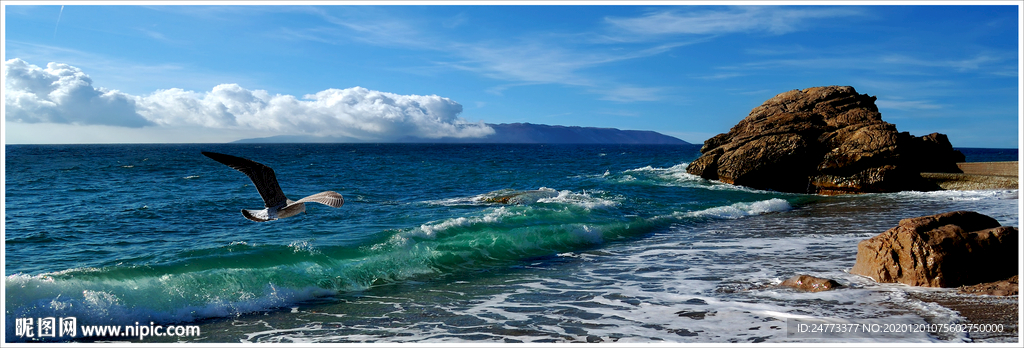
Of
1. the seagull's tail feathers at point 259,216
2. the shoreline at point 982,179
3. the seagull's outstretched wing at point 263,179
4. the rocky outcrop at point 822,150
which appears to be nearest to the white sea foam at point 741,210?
the rocky outcrop at point 822,150

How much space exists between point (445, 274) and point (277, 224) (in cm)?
710

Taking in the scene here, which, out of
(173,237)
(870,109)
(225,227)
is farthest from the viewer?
(870,109)

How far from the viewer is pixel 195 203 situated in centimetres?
2038

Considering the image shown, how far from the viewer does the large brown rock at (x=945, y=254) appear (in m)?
7.87

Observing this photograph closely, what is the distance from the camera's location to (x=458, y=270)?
36.4ft

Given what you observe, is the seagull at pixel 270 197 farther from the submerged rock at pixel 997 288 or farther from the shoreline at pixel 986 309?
the submerged rock at pixel 997 288

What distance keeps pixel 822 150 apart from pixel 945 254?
20272mm

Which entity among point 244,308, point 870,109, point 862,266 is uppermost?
point 870,109

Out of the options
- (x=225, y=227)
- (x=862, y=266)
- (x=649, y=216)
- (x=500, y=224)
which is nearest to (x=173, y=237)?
(x=225, y=227)

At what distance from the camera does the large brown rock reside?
787 centimetres

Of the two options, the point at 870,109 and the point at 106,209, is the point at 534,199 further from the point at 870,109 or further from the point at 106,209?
the point at 870,109

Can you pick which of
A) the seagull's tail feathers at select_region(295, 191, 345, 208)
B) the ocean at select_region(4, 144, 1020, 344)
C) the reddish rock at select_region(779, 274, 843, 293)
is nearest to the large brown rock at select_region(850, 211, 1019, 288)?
the ocean at select_region(4, 144, 1020, 344)

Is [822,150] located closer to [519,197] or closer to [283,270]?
[519,197]

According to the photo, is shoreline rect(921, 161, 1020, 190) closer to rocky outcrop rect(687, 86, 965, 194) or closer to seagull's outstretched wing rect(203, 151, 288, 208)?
rocky outcrop rect(687, 86, 965, 194)
